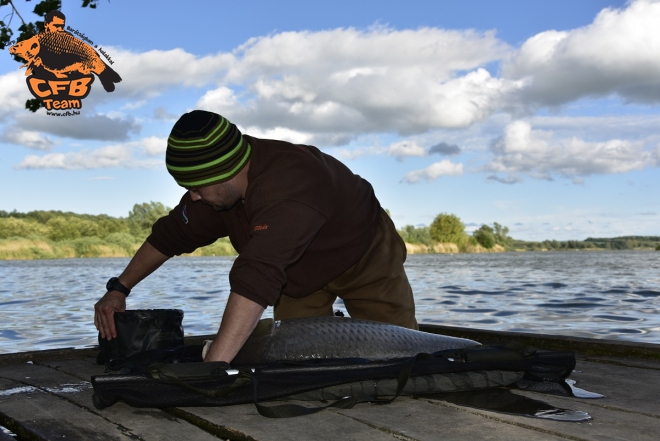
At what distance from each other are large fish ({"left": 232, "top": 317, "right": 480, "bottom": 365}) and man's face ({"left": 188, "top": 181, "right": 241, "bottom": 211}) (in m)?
0.65

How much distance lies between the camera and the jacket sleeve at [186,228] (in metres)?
4.40

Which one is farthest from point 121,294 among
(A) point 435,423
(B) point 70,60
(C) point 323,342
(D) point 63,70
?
(D) point 63,70

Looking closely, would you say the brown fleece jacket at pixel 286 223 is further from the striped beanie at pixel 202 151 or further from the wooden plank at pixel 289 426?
the wooden plank at pixel 289 426

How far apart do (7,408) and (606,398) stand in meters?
2.68

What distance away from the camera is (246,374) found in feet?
9.79

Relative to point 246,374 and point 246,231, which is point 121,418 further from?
point 246,231

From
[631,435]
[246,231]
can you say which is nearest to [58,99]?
[246,231]

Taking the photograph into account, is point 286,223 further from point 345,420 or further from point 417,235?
point 417,235

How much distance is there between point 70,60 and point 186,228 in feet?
29.6

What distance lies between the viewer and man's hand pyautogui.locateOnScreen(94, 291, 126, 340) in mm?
4223

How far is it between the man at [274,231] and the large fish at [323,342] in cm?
26

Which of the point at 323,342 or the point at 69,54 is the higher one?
the point at 69,54

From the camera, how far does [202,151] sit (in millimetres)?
3277

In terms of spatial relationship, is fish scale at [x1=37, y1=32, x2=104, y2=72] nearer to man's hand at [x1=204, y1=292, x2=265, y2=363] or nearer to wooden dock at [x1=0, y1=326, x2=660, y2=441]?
wooden dock at [x1=0, y1=326, x2=660, y2=441]
